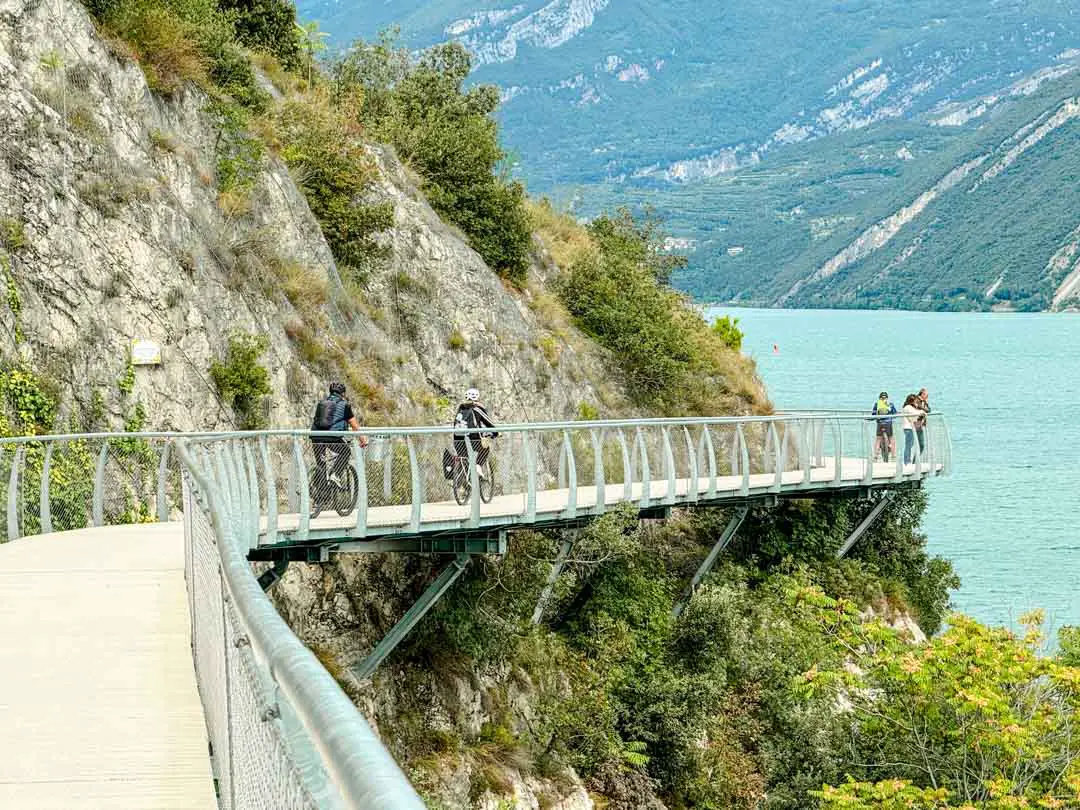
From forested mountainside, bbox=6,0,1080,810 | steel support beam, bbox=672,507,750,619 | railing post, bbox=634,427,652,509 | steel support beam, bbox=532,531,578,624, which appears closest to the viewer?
forested mountainside, bbox=6,0,1080,810

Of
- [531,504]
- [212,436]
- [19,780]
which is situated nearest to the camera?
[19,780]

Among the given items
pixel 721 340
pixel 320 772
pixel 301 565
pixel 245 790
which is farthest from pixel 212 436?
pixel 721 340

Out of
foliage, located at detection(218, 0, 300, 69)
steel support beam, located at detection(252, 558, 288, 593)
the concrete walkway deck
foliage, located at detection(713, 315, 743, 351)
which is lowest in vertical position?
the concrete walkway deck

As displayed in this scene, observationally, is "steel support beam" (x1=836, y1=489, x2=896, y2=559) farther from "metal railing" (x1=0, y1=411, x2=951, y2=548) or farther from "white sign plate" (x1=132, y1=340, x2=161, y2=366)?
"white sign plate" (x1=132, y1=340, x2=161, y2=366)

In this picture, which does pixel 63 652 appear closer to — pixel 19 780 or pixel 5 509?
pixel 19 780

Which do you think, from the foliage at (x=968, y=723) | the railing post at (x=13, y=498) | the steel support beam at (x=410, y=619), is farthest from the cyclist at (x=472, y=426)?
the foliage at (x=968, y=723)

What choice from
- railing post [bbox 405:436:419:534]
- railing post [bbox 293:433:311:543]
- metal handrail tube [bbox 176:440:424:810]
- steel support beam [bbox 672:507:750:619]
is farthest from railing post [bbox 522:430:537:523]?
metal handrail tube [bbox 176:440:424:810]

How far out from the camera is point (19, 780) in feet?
22.3

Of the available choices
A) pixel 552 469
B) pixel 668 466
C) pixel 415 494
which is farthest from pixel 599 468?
pixel 415 494

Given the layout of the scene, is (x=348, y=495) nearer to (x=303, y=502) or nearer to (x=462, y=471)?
(x=303, y=502)

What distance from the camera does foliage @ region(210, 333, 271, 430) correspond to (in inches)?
960

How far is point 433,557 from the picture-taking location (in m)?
24.7

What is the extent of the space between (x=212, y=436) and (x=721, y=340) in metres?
33.2

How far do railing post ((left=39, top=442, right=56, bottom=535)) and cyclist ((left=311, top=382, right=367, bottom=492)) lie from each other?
3.33 metres
